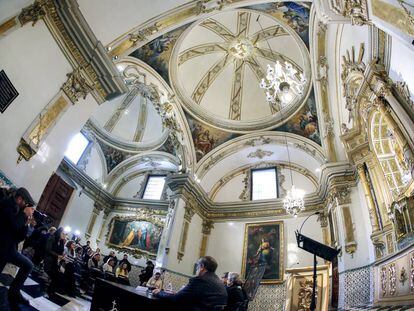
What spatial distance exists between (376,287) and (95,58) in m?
8.81

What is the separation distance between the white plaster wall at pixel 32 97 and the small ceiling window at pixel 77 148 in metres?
7.83

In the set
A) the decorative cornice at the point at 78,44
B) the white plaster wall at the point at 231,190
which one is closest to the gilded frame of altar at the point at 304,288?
the white plaster wall at the point at 231,190

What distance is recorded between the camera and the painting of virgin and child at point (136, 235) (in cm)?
1310

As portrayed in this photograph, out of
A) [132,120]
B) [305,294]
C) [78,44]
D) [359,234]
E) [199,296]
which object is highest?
[132,120]

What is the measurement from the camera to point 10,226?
115 inches

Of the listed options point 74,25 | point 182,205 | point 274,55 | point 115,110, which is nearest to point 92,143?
point 115,110

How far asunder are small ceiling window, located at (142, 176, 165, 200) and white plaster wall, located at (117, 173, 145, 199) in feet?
1.75

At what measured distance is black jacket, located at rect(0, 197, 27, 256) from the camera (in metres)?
2.89

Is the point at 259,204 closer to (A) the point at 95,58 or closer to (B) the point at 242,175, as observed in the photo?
(B) the point at 242,175

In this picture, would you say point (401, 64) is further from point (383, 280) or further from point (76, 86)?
point (76, 86)

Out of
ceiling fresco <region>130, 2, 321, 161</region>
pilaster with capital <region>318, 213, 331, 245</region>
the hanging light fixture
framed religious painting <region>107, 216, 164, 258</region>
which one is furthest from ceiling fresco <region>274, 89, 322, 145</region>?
framed religious painting <region>107, 216, 164, 258</region>

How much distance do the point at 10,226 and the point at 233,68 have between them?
39.4ft

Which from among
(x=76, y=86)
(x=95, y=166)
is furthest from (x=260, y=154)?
(x=95, y=166)

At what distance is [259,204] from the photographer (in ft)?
40.4
